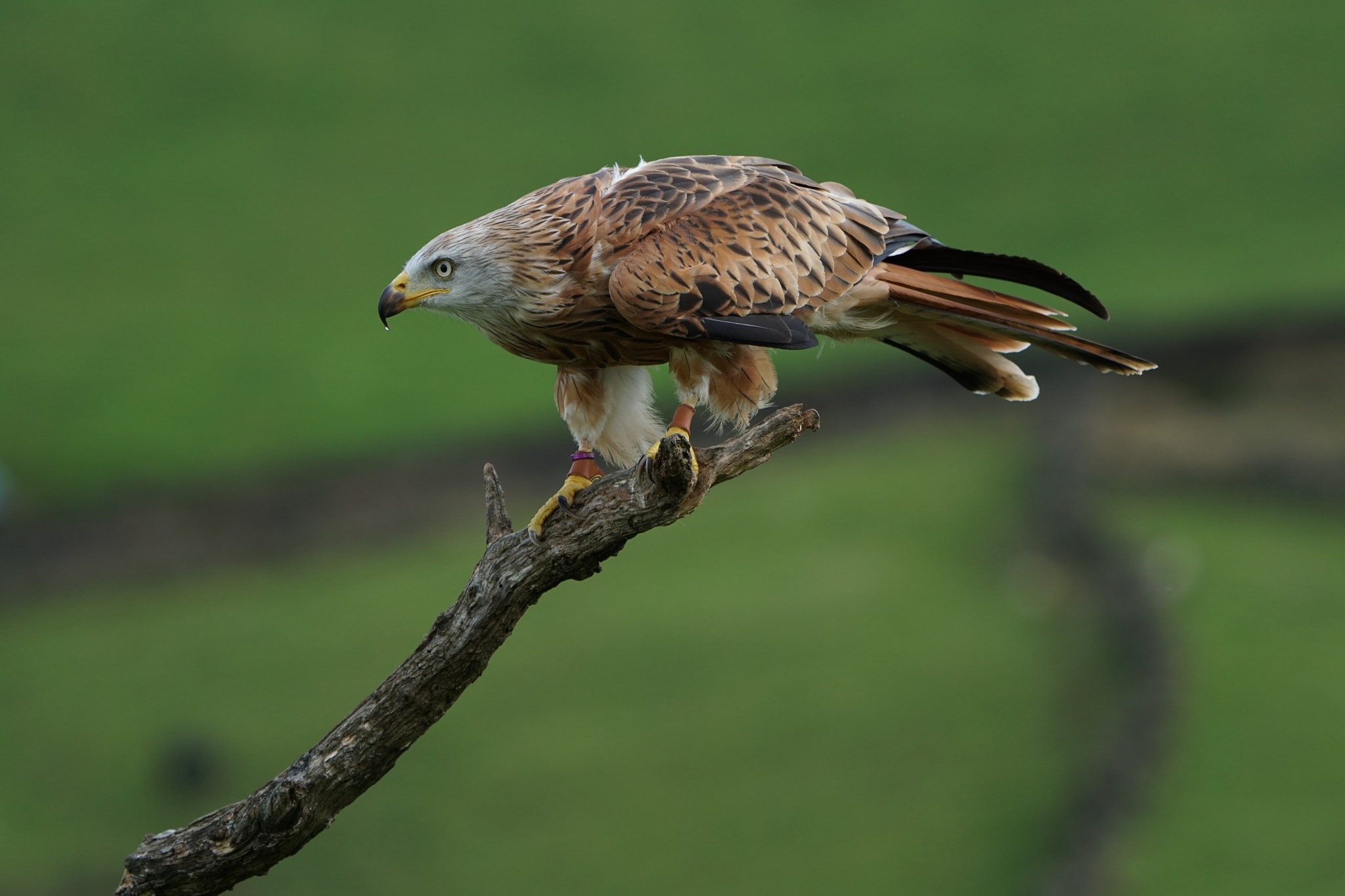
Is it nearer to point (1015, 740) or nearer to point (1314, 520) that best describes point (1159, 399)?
point (1314, 520)

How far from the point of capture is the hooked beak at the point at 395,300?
14.1 feet

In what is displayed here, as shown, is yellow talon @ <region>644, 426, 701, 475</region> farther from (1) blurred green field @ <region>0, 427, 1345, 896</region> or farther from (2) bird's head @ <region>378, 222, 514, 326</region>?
(1) blurred green field @ <region>0, 427, 1345, 896</region>

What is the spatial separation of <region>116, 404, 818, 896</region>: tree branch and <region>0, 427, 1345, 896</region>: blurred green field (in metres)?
4.92

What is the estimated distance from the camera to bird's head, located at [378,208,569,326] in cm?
430

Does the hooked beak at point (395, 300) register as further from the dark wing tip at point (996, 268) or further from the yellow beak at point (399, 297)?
the dark wing tip at point (996, 268)

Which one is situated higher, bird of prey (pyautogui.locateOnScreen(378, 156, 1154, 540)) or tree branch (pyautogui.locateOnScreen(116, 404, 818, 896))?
bird of prey (pyautogui.locateOnScreen(378, 156, 1154, 540))

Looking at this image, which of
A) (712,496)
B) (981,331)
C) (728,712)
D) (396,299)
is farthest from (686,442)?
(712,496)

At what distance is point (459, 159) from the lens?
56.6ft

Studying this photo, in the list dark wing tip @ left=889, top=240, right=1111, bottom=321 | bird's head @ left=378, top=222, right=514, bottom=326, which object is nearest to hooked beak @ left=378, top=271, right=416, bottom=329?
bird's head @ left=378, top=222, right=514, bottom=326

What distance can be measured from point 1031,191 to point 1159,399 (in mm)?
4607

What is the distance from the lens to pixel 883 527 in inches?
484

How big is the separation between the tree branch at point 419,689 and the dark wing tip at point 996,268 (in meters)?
0.96

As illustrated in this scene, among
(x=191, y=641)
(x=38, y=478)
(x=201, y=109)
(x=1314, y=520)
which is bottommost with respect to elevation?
(x=1314, y=520)

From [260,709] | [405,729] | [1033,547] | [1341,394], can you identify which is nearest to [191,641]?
[260,709]
